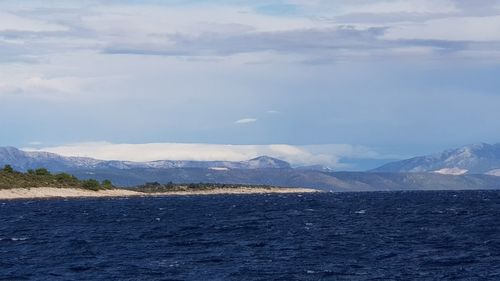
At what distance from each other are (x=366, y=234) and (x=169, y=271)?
29302 millimetres

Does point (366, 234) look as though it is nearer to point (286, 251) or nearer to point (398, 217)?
point (286, 251)

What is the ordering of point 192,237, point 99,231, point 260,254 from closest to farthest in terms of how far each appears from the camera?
point 260,254
point 192,237
point 99,231

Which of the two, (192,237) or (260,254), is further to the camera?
(192,237)

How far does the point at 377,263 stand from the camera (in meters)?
60.6

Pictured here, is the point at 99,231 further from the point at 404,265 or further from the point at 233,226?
the point at 404,265

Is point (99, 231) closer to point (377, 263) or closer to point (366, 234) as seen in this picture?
point (366, 234)

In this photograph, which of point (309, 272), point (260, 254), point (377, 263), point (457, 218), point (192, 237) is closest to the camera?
point (309, 272)

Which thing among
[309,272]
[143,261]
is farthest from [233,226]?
[309,272]

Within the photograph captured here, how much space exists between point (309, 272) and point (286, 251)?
480 inches

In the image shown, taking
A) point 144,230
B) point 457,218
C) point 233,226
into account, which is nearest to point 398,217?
point 457,218

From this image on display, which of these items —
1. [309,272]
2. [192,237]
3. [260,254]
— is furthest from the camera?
[192,237]

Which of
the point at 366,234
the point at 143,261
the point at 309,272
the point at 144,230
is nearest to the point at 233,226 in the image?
the point at 144,230

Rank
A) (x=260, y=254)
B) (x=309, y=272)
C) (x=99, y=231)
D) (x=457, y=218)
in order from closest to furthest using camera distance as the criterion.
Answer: (x=309, y=272)
(x=260, y=254)
(x=99, y=231)
(x=457, y=218)

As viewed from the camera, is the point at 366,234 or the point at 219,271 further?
the point at 366,234
